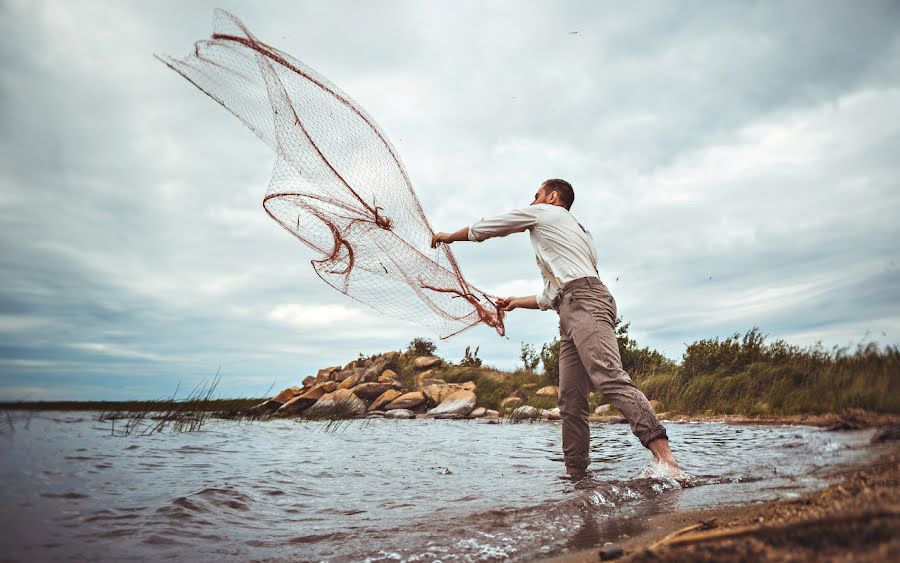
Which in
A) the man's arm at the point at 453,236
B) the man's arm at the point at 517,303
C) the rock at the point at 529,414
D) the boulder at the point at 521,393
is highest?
the man's arm at the point at 453,236

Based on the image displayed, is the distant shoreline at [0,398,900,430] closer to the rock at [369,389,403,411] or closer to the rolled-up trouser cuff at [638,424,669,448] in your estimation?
the rolled-up trouser cuff at [638,424,669,448]

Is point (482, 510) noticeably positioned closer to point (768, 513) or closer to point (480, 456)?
point (768, 513)

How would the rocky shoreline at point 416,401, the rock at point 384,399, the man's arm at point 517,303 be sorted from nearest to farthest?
the man's arm at point 517,303 < the rocky shoreline at point 416,401 < the rock at point 384,399

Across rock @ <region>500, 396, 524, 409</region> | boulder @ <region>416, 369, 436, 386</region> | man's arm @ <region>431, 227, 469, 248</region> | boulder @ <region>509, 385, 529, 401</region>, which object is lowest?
rock @ <region>500, 396, 524, 409</region>

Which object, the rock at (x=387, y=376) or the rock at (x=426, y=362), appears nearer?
the rock at (x=387, y=376)

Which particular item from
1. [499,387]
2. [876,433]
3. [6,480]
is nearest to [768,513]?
[876,433]

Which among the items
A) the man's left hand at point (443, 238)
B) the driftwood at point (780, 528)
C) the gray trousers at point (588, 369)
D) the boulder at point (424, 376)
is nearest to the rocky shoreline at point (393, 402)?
the boulder at point (424, 376)

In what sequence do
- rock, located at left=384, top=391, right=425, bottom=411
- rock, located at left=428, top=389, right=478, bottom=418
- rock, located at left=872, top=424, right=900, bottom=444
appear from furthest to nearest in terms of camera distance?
rock, located at left=384, top=391, right=425, bottom=411
rock, located at left=428, top=389, right=478, bottom=418
rock, located at left=872, top=424, right=900, bottom=444

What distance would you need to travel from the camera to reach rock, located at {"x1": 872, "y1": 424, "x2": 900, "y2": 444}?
275 cm

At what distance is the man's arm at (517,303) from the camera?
552cm

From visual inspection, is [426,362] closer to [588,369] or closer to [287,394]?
[287,394]

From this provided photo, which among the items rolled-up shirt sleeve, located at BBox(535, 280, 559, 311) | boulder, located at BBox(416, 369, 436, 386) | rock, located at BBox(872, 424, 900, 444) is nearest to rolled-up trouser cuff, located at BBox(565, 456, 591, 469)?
rolled-up shirt sleeve, located at BBox(535, 280, 559, 311)

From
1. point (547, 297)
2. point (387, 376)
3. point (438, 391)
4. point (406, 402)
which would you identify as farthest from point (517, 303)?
point (387, 376)

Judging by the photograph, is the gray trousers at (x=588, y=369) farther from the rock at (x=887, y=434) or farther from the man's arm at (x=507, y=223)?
the rock at (x=887, y=434)
